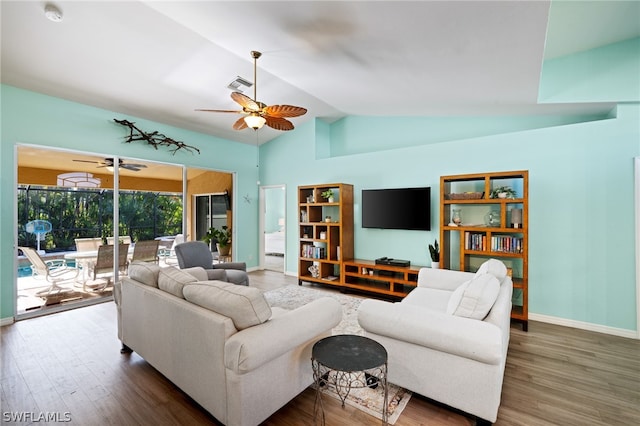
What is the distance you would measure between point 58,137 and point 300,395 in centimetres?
474

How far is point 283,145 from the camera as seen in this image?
6.48 metres

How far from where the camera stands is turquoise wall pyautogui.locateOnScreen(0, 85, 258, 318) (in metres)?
3.56

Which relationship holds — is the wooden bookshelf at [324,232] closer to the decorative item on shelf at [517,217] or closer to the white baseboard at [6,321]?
the decorative item on shelf at [517,217]

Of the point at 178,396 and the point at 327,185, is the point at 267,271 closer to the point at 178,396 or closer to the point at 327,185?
the point at 327,185

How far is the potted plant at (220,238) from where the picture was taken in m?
6.28

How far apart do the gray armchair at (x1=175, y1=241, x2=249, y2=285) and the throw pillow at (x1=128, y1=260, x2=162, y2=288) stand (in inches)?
44.9

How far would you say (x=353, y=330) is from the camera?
3.26 metres

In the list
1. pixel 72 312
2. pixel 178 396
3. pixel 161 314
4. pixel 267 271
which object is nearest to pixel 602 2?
pixel 161 314

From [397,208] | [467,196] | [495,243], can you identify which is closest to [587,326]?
[495,243]

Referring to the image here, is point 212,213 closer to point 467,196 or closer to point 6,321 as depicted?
point 6,321

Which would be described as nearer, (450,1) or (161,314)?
(450,1)

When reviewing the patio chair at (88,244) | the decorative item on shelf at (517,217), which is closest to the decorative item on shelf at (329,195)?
the decorative item on shelf at (517,217)

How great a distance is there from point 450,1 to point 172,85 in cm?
378

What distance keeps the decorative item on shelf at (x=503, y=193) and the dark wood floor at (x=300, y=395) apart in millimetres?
1676
